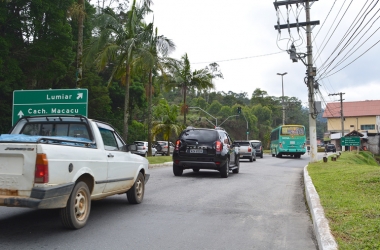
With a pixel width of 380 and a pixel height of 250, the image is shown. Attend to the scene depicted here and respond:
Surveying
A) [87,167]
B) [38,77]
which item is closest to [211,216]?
[87,167]

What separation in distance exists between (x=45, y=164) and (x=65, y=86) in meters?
27.6

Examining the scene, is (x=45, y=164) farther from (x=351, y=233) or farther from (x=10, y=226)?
(x=351, y=233)

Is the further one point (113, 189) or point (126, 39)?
point (126, 39)

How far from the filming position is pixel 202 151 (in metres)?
13.6

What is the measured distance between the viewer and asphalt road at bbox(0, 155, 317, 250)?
5270mm

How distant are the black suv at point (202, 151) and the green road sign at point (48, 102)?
4.14m

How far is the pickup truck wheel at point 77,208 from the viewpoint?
5.59 m

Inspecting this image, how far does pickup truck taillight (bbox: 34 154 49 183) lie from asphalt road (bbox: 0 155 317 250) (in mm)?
836

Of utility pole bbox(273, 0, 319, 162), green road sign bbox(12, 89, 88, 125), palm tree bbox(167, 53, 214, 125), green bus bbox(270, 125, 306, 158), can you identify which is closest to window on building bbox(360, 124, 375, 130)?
green bus bbox(270, 125, 306, 158)

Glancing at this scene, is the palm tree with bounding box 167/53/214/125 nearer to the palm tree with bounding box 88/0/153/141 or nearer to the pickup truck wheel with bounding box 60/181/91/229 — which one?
the palm tree with bounding box 88/0/153/141

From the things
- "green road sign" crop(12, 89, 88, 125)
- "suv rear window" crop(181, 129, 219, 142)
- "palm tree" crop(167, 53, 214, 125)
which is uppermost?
"palm tree" crop(167, 53, 214, 125)

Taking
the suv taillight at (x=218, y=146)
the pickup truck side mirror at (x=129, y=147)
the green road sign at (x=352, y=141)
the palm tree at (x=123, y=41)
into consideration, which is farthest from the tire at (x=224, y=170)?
the green road sign at (x=352, y=141)

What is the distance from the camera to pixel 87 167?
5.99 m

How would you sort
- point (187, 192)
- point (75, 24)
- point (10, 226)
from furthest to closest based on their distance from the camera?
point (75, 24) < point (187, 192) < point (10, 226)
